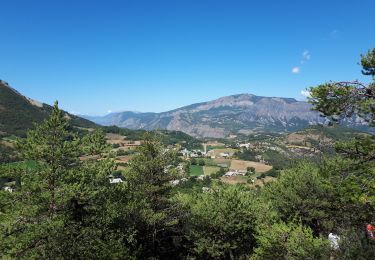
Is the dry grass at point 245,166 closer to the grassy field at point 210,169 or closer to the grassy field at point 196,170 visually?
the grassy field at point 210,169

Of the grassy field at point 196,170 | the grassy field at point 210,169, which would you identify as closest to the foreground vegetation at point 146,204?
the grassy field at point 196,170

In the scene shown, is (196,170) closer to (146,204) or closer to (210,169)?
(210,169)

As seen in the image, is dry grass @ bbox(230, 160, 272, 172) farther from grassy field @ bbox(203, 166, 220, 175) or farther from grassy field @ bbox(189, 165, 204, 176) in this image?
grassy field @ bbox(189, 165, 204, 176)

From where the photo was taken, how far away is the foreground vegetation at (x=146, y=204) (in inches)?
500

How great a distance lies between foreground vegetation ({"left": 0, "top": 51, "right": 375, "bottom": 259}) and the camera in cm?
1269

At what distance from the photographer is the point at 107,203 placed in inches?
876

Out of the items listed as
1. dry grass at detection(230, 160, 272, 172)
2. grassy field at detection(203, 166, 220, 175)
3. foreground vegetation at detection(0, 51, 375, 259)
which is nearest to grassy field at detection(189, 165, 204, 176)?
grassy field at detection(203, 166, 220, 175)

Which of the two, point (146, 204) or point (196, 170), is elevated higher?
point (146, 204)

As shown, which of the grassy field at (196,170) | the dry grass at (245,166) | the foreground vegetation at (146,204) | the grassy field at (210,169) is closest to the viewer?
the foreground vegetation at (146,204)

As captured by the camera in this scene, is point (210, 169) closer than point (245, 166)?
Yes

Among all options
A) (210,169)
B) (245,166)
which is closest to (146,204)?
(210,169)

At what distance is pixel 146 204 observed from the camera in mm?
27312

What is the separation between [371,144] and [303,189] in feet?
80.1

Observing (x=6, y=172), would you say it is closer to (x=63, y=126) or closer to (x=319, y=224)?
(x=63, y=126)
